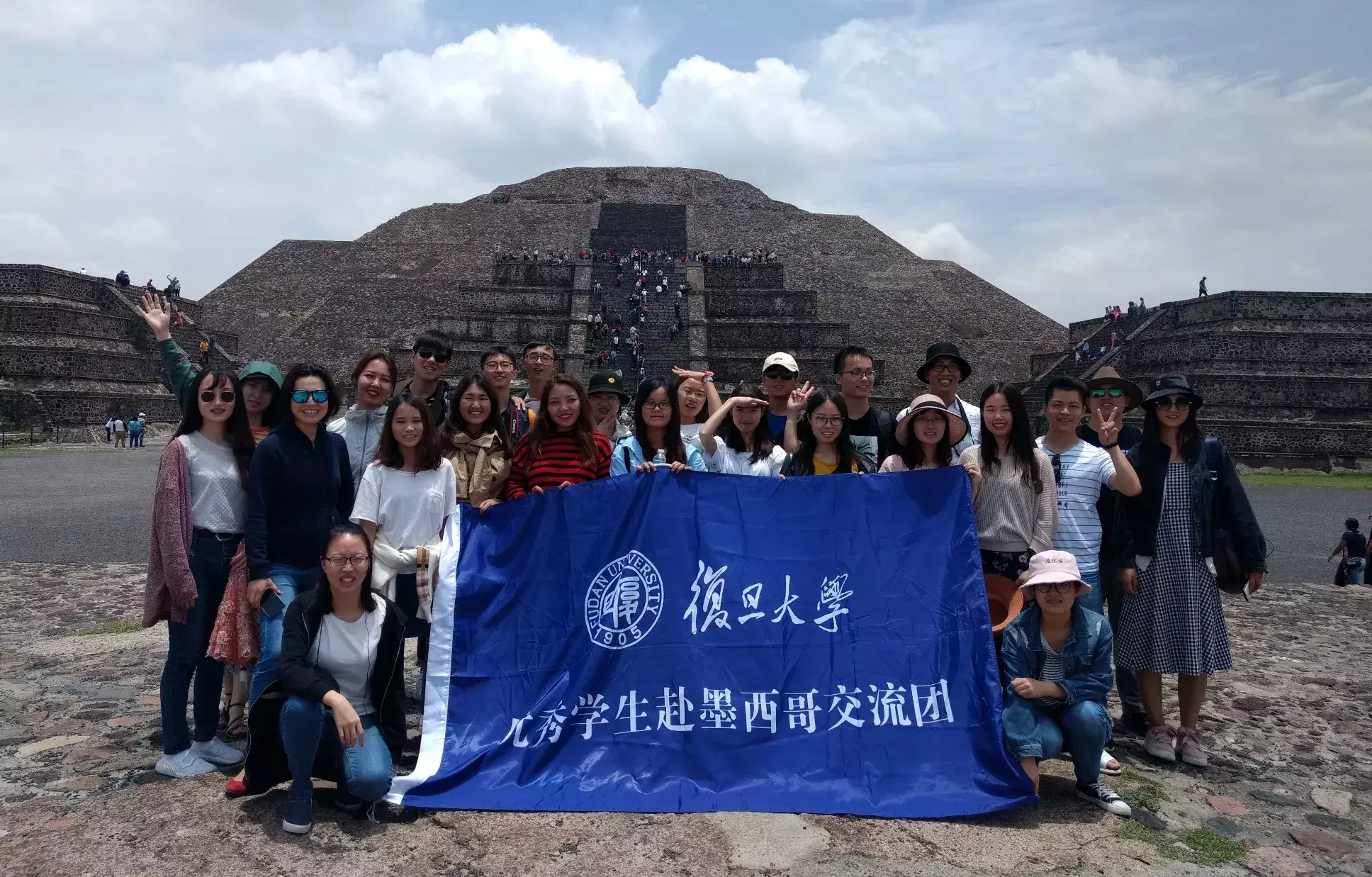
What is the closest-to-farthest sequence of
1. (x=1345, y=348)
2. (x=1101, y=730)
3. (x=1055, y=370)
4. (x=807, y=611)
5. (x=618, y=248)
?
(x=1101, y=730) → (x=807, y=611) → (x=1345, y=348) → (x=1055, y=370) → (x=618, y=248)

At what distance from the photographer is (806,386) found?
4.89 meters

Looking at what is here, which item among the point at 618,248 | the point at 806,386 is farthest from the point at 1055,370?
the point at 806,386

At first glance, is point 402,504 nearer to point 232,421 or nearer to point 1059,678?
point 232,421

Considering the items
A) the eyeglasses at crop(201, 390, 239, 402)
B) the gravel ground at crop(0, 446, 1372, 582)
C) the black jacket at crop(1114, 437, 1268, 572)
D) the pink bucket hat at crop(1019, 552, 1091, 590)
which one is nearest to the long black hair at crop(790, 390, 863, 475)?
the pink bucket hat at crop(1019, 552, 1091, 590)

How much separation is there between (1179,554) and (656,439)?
253 centimetres

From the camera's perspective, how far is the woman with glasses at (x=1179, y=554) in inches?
169

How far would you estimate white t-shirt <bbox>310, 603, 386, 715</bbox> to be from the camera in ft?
11.8

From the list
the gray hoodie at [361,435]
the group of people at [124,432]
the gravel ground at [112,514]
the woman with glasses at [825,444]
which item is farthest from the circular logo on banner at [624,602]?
the group of people at [124,432]

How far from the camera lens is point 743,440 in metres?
4.75

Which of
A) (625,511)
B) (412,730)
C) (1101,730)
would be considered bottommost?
(412,730)

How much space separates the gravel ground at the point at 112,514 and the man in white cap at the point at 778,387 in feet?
22.0

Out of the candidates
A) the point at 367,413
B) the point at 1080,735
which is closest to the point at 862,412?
the point at 1080,735

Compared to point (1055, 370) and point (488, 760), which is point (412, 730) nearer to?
point (488, 760)

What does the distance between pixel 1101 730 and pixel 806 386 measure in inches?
84.1
